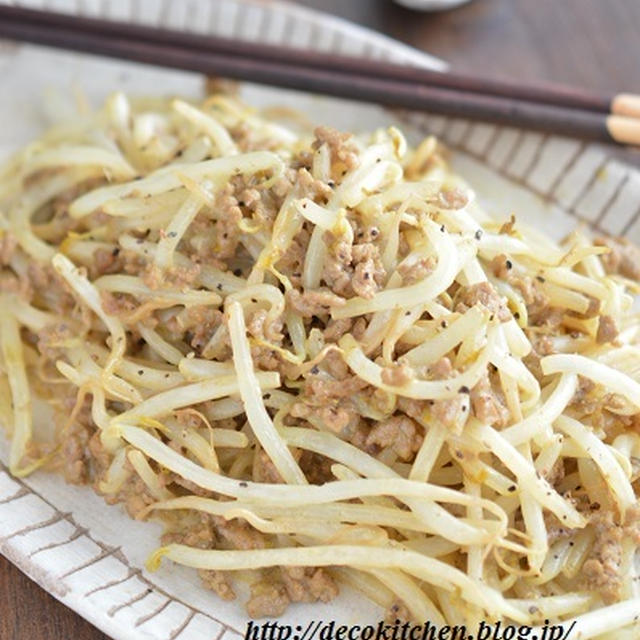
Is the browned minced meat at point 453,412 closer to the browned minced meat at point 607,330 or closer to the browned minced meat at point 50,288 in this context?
the browned minced meat at point 607,330

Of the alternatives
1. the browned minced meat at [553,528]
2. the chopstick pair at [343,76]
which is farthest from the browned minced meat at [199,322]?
the chopstick pair at [343,76]

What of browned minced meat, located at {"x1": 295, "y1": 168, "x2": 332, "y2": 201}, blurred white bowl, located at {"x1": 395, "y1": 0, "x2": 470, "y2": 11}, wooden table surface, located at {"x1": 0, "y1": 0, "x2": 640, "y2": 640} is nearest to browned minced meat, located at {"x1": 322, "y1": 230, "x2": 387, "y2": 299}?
browned minced meat, located at {"x1": 295, "y1": 168, "x2": 332, "y2": 201}

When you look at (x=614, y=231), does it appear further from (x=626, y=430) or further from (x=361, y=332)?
(x=361, y=332)

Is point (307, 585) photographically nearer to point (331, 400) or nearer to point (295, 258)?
point (331, 400)

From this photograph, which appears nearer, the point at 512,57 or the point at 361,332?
the point at 361,332

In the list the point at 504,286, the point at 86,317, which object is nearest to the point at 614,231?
the point at 504,286

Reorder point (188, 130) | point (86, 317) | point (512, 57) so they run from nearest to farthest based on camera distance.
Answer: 1. point (86, 317)
2. point (188, 130)
3. point (512, 57)

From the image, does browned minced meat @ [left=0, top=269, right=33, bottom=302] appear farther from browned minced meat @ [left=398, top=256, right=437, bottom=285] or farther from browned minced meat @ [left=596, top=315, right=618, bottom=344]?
browned minced meat @ [left=596, top=315, right=618, bottom=344]

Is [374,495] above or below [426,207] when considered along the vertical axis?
below
